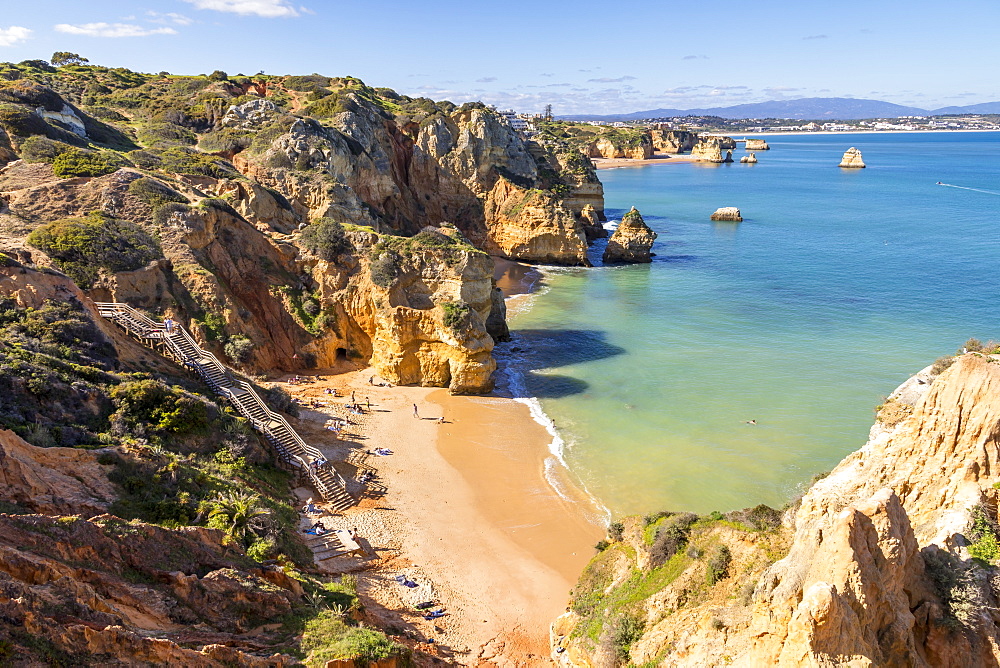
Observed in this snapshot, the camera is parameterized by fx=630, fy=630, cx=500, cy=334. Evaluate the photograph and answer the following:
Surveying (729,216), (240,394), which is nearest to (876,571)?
(240,394)

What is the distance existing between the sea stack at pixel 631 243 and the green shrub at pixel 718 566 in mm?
47831

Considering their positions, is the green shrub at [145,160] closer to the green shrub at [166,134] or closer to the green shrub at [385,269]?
the green shrub at [166,134]

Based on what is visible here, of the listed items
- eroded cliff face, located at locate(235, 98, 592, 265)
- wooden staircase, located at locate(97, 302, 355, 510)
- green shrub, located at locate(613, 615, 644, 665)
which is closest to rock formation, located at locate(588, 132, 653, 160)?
eroded cliff face, located at locate(235, 98, 592, 265)

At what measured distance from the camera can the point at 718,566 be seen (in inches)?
442

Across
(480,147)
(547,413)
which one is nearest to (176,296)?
(547,413)

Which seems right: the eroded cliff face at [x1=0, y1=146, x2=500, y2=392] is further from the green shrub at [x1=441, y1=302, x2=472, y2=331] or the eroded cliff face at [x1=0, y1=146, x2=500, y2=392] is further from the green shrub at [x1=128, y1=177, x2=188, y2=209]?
the green shrub at [x1=441, y1=302, x2=472, y2=331]

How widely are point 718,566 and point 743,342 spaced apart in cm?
A: 2710

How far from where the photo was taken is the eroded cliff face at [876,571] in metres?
8.38

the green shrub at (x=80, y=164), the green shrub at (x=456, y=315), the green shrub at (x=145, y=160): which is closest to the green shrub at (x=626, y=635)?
the green shrub at (x=456, y=315)

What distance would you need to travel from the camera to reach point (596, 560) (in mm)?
15477

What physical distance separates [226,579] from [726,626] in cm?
881

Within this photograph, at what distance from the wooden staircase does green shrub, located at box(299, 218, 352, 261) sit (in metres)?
9.11

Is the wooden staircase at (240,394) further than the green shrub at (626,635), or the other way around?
the wooden staircase at (240,394)

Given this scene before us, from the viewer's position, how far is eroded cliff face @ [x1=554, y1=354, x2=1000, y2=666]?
838cm
